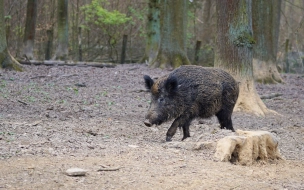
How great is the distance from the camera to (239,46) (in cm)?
1261

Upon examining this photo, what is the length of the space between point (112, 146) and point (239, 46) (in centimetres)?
585

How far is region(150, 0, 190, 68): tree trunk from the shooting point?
846 inches

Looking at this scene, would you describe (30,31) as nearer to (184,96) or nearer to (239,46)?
(239,46)

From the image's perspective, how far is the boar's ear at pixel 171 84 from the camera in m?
8.88

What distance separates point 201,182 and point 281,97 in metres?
11.1

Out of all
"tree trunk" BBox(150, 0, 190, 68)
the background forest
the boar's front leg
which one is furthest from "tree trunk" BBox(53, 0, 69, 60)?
the boar's front leg

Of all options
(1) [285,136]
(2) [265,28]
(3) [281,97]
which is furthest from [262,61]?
(1) [285,136]

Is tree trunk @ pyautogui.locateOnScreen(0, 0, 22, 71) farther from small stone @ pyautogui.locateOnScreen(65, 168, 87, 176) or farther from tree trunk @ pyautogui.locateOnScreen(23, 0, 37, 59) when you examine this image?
small stone @ pyautogui.locateOnScreen(65, 168, 87, 176)

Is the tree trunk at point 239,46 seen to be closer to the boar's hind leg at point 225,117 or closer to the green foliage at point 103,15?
the boar's hind leg at point 225,117

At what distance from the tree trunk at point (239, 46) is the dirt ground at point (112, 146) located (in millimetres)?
530

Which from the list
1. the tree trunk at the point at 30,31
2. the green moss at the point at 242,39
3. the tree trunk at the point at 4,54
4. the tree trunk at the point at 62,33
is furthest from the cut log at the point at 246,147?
the tree trunk at the point at 62,33

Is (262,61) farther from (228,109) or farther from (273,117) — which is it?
(228,109)

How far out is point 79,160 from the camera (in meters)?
6.51

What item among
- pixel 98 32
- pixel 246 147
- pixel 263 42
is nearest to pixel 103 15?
pixel 98 32
